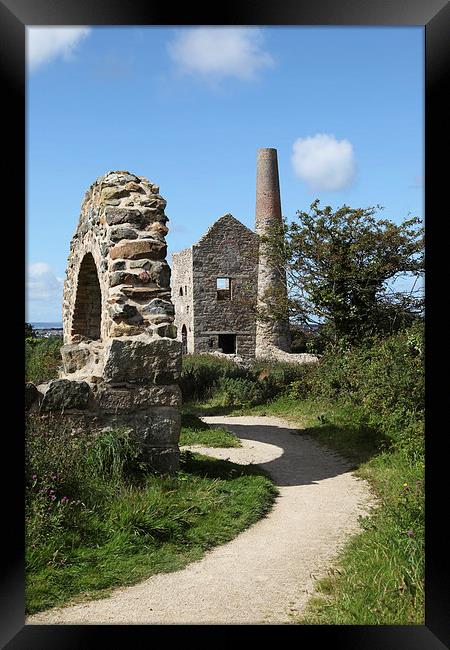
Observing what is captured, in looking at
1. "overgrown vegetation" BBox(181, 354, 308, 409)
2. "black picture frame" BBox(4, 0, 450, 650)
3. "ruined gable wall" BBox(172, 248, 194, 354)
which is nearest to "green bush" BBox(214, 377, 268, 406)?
"overgrown vegetation" BBox(181, 354, 308, 409)

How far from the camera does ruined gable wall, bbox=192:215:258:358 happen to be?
23.8m

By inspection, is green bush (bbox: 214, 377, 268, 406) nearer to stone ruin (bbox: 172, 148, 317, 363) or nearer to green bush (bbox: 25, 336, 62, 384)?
green bush (bbox: 25, 336, 62, 384)

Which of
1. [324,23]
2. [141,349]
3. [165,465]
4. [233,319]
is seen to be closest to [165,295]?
[141,349]

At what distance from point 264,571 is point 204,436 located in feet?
18.2

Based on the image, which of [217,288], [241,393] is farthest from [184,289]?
[241,393]

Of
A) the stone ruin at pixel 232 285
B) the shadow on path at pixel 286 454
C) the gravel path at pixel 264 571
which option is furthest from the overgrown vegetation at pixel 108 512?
the stone ruin at pixel 232 285

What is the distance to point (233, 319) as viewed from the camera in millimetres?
24203

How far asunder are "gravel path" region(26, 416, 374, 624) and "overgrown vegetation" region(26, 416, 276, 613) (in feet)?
0.55

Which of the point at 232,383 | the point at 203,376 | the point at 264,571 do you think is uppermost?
the point at 203,376

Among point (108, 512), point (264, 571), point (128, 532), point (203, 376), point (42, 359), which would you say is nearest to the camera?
point (264, 571)

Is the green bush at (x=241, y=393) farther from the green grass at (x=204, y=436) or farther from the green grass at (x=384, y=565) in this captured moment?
the green grass at (x=384, y=565)

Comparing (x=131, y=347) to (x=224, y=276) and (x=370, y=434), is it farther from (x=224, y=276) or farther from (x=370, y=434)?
(x=224, y=276)
